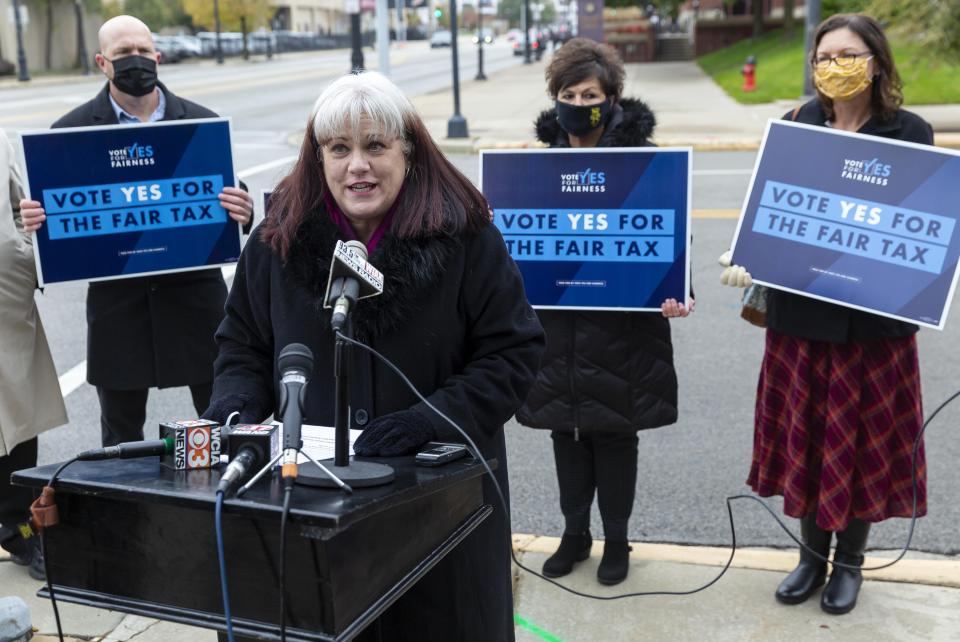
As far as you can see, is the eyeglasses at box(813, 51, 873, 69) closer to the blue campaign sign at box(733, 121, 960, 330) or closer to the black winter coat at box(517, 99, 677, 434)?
the blue campaign sign at box(733, 121, 960, 330)

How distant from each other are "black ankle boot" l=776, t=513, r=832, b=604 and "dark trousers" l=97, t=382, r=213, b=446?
2.48 metres

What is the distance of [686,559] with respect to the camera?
4457 millimetres

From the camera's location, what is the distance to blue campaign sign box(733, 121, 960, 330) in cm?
368

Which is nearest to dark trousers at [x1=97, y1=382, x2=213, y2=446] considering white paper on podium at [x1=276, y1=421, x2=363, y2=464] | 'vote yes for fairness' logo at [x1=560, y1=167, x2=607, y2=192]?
'vote yes for fairness' logo at [x1=560, y1=167, x2=607, y2=192]

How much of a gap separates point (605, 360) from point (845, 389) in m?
0.88

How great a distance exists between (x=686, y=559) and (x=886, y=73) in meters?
2.05

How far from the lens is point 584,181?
4152 millimetres

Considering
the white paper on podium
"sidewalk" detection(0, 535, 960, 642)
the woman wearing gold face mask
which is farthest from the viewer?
"sidewalk" detection(0, 535, 960, 642)

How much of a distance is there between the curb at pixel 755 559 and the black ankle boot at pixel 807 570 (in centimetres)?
21

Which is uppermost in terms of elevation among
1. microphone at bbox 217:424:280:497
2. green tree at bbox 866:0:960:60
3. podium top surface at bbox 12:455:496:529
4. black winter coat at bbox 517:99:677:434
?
green tree at bbox 866:0:960:60

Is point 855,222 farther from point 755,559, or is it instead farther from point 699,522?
point 699,522

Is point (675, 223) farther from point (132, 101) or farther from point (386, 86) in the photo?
point (132, 101)


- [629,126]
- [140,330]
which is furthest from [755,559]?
[140,330]

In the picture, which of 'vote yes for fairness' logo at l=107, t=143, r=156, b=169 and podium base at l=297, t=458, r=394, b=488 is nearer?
podium base at l=297, t=458, r=394, b=488
